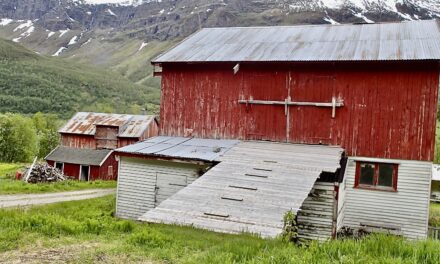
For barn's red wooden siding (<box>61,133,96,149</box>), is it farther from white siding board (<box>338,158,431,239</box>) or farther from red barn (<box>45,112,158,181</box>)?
white siding board (<box>338,158,431,239</box>)

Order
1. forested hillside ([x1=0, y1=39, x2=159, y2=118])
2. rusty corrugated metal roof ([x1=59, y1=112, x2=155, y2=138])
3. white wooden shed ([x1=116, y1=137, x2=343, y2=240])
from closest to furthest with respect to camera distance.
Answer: white wooden shed ([x1=116, y1=137, x2=343, y2=240]) → rusty corrugated metal roof ([x1=59, y1=112, x2=155, y2=138]) → forested hillside ([x1=0, y1=39, x2=159, y2=118])

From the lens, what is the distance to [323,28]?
22.6 meters

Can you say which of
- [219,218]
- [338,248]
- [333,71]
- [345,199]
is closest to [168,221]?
[219,218]

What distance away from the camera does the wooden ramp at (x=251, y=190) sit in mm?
10664

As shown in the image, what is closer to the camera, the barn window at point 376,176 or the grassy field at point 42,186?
the barn window at point 376,176

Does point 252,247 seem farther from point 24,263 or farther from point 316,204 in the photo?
point 316,204

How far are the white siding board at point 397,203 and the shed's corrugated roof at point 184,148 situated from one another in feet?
17.2

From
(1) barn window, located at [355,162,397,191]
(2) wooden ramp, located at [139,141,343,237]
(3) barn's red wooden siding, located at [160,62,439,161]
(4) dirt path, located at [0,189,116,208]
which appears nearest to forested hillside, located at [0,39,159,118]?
(4) dirt path, located at [0,189,116,208]

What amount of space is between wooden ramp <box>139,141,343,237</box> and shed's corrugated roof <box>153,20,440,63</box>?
4.03 meters

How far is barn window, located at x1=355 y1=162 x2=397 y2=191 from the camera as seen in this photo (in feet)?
58.4

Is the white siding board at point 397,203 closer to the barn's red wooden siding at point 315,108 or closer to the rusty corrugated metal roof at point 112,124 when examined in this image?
the barn's red wooden siding at point 315,108

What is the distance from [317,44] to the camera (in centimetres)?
2027

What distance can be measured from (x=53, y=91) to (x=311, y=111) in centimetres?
15301

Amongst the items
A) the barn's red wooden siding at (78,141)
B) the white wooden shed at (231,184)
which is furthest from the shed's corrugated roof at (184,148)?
the barn's red wooden siding at (78,141)
